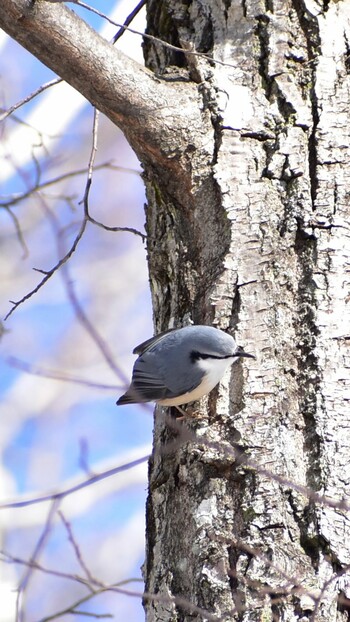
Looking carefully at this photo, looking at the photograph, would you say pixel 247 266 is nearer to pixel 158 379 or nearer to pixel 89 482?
pixel 158 379

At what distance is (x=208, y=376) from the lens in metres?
2.10

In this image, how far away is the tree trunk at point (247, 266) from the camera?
1734 mm

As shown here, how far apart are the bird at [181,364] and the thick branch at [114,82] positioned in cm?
51

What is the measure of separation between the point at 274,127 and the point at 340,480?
1031mm

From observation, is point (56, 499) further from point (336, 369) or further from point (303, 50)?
point (303, 50)

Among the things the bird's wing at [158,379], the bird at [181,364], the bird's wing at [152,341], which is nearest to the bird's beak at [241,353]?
the bird at [181,364]

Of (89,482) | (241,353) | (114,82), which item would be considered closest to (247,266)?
(241,353)

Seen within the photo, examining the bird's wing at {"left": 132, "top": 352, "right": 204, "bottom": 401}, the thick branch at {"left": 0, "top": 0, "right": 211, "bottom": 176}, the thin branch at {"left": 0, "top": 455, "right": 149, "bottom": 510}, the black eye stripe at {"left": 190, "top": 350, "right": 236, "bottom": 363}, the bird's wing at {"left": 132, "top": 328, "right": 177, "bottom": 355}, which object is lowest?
the thin branch at {"left": 0, "top": 455, "right": 149, "bottom": 510}

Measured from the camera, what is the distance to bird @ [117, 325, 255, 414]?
78.6 inches

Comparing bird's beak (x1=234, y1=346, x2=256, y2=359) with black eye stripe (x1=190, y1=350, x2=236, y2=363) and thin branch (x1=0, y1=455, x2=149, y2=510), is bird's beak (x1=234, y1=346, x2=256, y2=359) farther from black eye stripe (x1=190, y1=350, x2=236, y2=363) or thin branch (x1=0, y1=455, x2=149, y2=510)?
thin branch (x1=0, y1=455, x2=149, y2=510)

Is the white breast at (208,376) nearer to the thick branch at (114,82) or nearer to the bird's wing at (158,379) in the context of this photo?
the bird's wing at (158,379)

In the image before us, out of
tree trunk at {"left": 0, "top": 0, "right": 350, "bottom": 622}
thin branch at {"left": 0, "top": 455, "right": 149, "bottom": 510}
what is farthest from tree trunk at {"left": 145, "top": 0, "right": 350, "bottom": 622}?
thin branch at {"left": 0, "top": 455, "right": 149, "bottom": 510}

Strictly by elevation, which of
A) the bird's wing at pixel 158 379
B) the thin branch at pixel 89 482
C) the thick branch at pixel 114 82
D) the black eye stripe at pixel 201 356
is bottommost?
the thin branch at pixel 89 482

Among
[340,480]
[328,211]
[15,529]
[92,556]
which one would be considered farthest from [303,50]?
[92,556]
